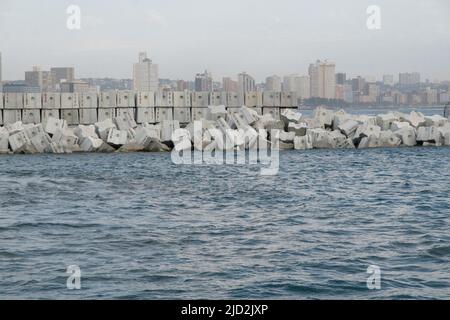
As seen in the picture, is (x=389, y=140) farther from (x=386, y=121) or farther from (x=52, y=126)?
(x=52, y=126)

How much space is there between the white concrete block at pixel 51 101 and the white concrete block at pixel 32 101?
0.69 feet

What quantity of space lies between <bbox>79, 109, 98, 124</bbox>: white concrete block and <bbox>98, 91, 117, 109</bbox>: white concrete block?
495mm

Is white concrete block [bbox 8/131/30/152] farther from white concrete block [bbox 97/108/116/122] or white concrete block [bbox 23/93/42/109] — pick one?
white concrete block [bbox 97/108/116/122]

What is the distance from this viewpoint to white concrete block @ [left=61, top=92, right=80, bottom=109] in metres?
41.2

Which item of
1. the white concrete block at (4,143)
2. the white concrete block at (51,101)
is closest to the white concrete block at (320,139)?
the white concrete block at (51,101)

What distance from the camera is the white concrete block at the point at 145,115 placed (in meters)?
42.7

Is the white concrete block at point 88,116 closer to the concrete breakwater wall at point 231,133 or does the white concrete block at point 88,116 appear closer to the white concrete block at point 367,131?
the concrete breakwater wall at point 231,133

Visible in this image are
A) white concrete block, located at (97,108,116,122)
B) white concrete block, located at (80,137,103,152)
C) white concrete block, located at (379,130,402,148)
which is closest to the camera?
white concrete block, located at (80,137,103,152)

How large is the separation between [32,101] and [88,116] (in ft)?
9.33

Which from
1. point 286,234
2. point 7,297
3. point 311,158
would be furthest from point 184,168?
point 7,297

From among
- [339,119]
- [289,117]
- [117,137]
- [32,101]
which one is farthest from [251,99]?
[32,101]

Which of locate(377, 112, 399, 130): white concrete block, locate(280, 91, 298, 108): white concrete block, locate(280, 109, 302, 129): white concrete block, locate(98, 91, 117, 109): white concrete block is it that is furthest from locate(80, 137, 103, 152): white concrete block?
locate(377, 112, 399, 130): white concrete block

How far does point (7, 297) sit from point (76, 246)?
3.48m

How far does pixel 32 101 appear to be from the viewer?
4088 centimetres
